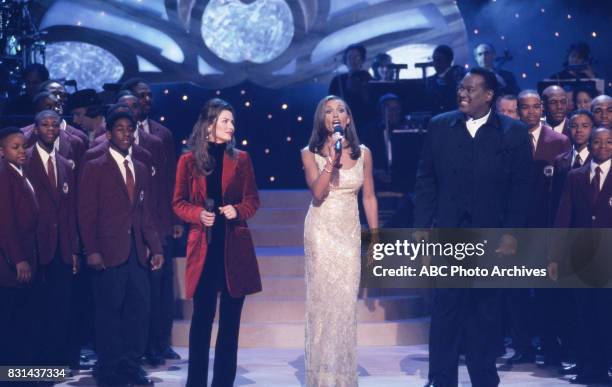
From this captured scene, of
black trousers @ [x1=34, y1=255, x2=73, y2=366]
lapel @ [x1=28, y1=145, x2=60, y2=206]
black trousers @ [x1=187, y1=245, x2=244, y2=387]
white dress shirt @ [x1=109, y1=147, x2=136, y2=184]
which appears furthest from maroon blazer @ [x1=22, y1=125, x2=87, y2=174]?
black trousers @ [x1=187, y1=245, x2=244, y2=387]

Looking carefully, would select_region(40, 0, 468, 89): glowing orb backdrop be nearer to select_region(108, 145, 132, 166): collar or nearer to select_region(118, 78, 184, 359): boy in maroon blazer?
select_region(118, 78, 184, 359): boy in maroon blazer

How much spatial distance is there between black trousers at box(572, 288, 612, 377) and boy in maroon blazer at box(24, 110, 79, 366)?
3.63 m

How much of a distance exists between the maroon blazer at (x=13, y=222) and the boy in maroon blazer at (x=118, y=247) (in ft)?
1.62

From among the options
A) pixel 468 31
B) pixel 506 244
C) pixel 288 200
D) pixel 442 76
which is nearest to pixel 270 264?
pixel 288 200

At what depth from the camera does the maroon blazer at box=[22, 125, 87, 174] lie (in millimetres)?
8422

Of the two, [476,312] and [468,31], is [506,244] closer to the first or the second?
[476,312]

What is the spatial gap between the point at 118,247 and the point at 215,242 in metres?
1.08

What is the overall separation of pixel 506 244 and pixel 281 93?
7755 millimetres

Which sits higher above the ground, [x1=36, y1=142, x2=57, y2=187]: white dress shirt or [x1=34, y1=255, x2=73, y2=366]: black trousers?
[x1=36, y1=142, x2=57, y2=187]: white dress shirt

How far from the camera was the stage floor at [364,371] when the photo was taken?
8336mm

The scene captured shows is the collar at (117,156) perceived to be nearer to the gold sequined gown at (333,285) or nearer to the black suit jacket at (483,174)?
the gold sequined gown at (333,285)

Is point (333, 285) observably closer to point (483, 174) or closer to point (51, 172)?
point (483, 174)

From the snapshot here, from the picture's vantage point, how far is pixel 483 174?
7.25 metres

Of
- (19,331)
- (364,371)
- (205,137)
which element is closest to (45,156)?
(19,331)
